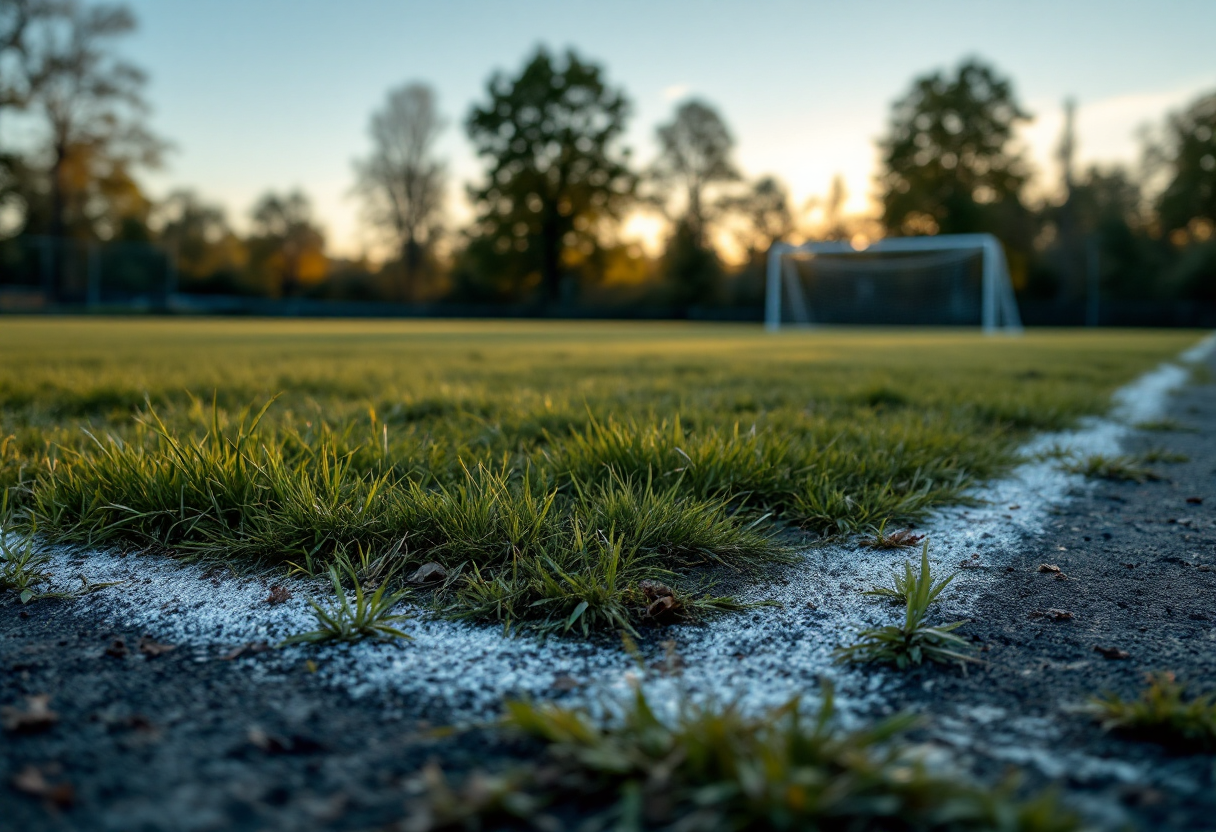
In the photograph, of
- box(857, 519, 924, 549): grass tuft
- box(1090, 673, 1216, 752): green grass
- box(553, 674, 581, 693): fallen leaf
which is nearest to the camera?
box(1090, 673, 1216, 752): green grass

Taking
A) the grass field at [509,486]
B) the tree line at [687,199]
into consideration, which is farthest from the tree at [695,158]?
the grass field at [509,486]

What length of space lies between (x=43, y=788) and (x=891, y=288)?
3476 cm

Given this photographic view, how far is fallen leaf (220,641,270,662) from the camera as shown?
1.26 meters

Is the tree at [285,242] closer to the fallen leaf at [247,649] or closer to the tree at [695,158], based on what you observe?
the tree at [695,158]

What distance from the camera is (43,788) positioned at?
2.83ft

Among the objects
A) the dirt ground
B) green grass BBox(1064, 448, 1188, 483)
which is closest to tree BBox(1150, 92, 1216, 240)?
green grass BBox(1064, 448, 1188, 483)

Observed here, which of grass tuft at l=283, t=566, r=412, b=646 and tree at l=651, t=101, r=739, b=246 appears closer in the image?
grass tuft at l=283, t=566, r=412, b=646

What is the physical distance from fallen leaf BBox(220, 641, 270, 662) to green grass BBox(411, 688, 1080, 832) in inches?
21.8

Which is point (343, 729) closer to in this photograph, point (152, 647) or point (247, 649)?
point (247, 649)

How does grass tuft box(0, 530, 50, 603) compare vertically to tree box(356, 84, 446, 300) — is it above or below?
below

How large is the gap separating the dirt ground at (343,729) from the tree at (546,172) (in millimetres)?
38264

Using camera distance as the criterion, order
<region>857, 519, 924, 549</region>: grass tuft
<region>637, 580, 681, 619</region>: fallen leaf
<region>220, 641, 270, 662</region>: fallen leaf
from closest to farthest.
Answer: <region>220, 641, 270, 662</region>: fallen leaf < <region>637, 580, 681, 619</region>: fallen leaf < <region>857, 519, 924, 549</region>: grass tuft

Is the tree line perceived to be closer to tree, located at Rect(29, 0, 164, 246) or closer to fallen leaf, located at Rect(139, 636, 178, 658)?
tree, located at Rect(29, 0, 164, 246)

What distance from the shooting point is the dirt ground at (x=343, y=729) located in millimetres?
844
